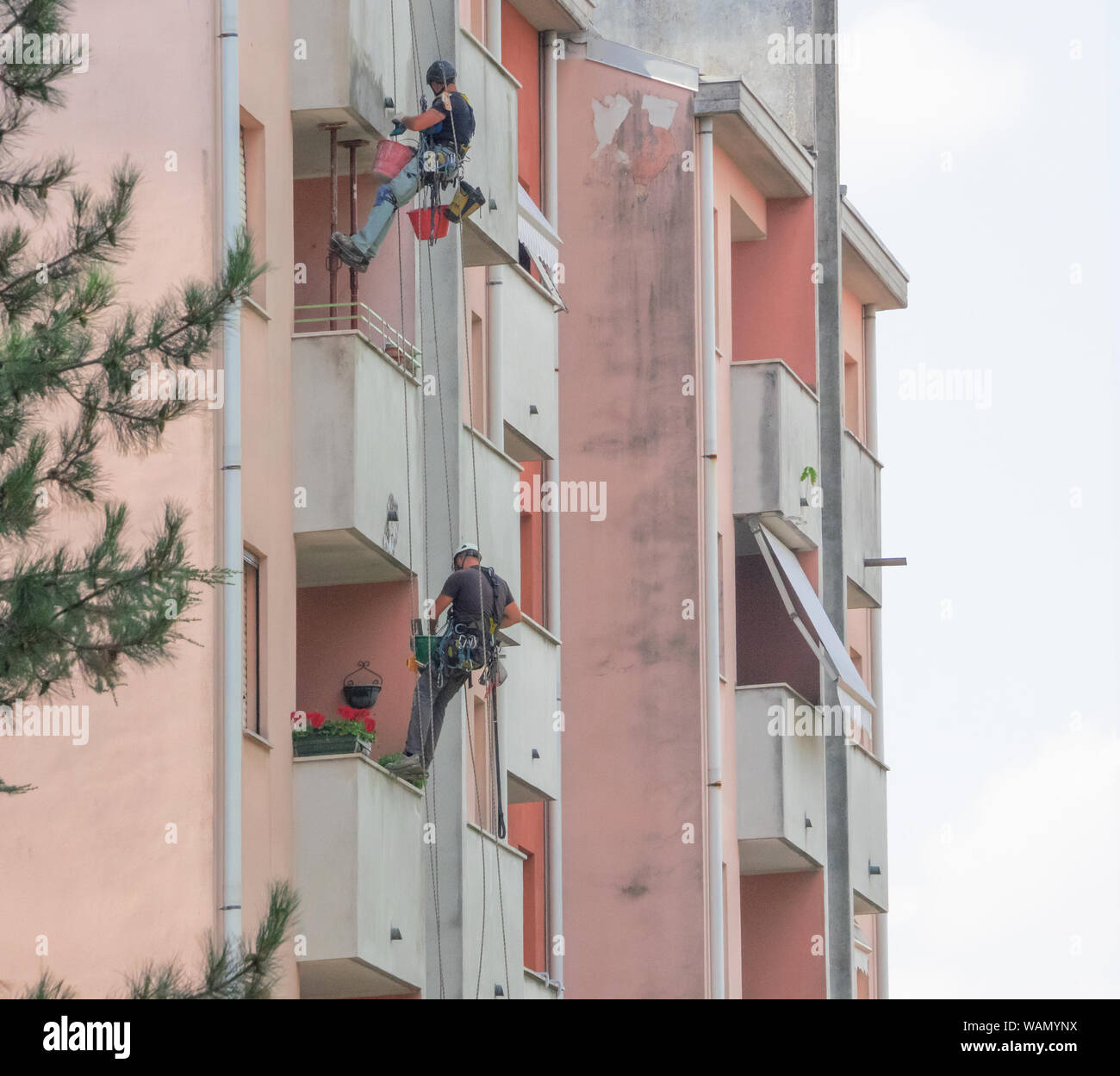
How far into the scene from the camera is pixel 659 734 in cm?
3144

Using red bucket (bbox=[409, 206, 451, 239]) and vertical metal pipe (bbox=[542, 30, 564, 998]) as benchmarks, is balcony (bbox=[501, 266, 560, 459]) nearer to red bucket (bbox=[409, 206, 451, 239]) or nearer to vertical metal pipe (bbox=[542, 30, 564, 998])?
vertical metal pipe (bbox=[542, 30, 564, 998])

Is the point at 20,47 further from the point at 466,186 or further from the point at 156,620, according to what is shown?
the point at 466,186

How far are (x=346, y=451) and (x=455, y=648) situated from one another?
5.81 feet

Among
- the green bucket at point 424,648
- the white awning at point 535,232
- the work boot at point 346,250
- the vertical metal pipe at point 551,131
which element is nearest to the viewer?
the work boot at point 346,250

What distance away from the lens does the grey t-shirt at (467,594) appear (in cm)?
2338

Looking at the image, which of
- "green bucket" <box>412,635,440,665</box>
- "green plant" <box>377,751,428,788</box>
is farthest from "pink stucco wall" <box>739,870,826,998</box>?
"green bucket" <box>412,635,440,665</box>

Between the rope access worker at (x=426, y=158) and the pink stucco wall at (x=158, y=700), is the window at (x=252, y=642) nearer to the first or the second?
the pink stucco wall at (x=158, y=700)

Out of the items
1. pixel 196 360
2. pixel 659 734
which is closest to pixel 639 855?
pixel 659 734

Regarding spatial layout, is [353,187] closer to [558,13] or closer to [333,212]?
[333,212]

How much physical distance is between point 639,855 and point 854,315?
1112cm

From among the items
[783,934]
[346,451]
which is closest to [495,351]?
[346,451]

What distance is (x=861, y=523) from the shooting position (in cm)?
3816

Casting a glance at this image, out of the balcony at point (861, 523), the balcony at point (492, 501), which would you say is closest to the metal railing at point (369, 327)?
the balcony at point (492, 501)

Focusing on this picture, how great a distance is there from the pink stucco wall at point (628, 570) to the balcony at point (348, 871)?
852 cm
